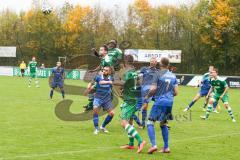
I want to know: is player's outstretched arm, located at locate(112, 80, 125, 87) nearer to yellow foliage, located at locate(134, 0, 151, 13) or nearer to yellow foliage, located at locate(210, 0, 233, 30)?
yellow foliage, located at locate(210, 0, 233, 30)

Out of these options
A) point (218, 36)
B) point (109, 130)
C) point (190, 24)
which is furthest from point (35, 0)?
point (109, 130)

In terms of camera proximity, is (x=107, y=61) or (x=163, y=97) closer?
(x=163, y=97)

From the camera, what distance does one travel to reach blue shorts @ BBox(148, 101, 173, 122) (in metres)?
11.6

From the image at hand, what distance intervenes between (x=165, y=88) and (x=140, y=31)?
186ft

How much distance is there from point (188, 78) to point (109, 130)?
35.0 m

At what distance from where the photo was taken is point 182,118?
1998 cm

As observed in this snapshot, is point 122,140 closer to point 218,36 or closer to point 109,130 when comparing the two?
point 109,130

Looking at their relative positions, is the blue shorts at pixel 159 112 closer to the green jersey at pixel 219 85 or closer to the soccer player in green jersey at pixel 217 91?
the soccer player in green jersey at pixel 217 91

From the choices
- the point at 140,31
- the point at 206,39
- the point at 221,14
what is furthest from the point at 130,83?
the point at 140,31

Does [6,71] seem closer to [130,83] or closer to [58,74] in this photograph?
[58,74]

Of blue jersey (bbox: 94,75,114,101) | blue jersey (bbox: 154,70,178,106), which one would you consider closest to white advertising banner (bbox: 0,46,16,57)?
blue jersey (bbox: 94,75,114,101)

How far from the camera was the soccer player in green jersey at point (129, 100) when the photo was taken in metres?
11.9

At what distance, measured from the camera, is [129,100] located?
12.4 metres

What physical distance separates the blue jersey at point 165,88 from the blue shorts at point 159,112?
115 mm
